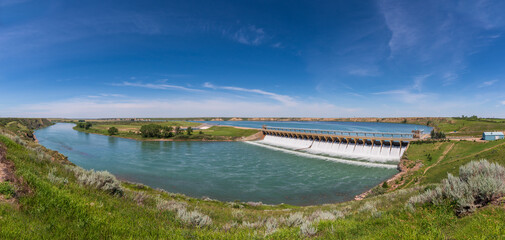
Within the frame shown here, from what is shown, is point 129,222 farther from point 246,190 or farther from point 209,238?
point 246,190

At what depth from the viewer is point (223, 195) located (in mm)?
27000

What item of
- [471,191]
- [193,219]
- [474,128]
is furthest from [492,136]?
[193,219]

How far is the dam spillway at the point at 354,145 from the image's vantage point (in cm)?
4697

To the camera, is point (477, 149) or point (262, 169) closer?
point (477, 149)

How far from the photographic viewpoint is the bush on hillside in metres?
5.75

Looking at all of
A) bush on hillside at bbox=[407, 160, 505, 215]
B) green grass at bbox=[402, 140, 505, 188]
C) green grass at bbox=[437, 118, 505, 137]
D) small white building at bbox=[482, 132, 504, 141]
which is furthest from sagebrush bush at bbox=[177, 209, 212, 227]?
green grass at bbox=[437, 118, 505, 137]

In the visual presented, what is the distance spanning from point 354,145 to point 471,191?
2089 inches

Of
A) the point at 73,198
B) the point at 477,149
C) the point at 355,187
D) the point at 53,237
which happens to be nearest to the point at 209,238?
the point at 53,237

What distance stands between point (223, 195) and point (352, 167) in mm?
27838

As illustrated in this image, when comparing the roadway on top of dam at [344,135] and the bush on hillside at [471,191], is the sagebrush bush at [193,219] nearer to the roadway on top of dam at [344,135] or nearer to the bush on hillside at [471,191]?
the bush on hillside at [471,191]

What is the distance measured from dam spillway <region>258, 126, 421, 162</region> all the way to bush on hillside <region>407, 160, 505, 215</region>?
43692mm

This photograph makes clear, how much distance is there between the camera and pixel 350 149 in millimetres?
54188

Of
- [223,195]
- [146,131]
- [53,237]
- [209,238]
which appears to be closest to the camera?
[53,237]

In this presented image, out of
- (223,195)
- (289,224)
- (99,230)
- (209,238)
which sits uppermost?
(99,230)
